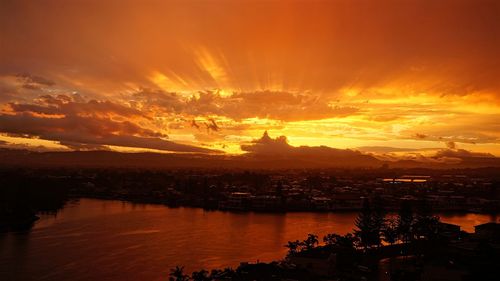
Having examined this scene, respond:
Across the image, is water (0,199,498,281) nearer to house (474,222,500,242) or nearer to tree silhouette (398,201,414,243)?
tree silhouette (398,201,414,243)

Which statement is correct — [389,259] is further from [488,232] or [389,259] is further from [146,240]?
[146,240]

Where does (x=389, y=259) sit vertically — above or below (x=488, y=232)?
below

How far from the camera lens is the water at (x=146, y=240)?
9789 mm

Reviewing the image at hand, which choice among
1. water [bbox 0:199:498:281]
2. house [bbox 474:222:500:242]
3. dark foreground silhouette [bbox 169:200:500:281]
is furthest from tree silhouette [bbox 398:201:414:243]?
water [bbox 0:199:498:281]

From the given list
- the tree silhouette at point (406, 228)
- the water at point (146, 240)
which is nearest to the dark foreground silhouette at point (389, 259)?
the tree silhouette at point (406, 228)

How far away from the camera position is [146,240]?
12.9 meters

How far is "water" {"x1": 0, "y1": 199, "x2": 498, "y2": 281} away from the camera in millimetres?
9789

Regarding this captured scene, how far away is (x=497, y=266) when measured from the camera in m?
7.41

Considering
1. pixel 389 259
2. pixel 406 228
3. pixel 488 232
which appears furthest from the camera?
pixel 406 228

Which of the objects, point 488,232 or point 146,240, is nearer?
point 488,232

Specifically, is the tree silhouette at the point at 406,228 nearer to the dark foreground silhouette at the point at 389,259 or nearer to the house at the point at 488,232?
the dark foreground silhouette at the point at 389,259

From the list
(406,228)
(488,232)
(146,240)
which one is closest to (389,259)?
(406,228)

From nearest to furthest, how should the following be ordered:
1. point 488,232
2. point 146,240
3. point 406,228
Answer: point 488,232, point 406,228, point 146,240

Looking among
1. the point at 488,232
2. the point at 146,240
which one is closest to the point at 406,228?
the point at 488,232
